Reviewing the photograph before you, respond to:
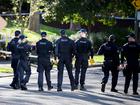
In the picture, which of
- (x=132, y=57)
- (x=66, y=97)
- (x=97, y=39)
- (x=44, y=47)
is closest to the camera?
(x=66, y=97)

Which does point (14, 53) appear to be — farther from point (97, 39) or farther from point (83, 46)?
point (97, 39)

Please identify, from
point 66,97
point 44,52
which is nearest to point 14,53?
point 44,52

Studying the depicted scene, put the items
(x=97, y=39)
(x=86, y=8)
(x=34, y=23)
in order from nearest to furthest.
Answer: (x=86, y=8)
(x=97, y=39)
(x=34, y=23)

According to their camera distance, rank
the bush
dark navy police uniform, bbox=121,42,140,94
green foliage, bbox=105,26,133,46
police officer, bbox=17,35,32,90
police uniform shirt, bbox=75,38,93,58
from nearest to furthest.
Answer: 1. dark navy police uniform, bbox=121,42,140,94
2. police uniform shirt, bbox=75,38,93,58
3. police officer, bbox=17,35,32,90
4. the bush
5. green foliage, bbox=105,26,133,46

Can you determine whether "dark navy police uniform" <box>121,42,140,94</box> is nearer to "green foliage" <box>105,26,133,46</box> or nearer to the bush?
the bush

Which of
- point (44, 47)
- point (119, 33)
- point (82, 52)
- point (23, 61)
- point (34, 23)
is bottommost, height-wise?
point (23, 61)

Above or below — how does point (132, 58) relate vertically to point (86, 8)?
below

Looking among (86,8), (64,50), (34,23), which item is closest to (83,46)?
(64,50)

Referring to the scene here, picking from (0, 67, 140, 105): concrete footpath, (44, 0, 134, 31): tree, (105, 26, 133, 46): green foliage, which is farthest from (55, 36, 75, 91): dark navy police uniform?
(105, 26, 133, 46): green foliage

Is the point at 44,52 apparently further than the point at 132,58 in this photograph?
Yes

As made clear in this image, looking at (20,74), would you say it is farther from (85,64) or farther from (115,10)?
(115,10)

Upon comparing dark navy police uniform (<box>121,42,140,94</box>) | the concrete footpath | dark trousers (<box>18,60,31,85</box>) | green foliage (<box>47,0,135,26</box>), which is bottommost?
the concrete footpath

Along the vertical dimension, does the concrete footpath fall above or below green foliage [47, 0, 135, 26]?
below

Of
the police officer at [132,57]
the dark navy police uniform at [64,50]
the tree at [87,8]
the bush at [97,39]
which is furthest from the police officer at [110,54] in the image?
the bush at [97,39]
